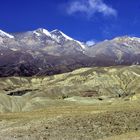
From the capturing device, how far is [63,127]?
40500mm

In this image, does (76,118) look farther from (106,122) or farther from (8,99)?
(8,99)

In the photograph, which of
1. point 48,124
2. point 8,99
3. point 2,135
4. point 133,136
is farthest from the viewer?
point 8,99

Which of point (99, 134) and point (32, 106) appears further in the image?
point (32, 106)

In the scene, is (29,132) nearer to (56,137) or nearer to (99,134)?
(56,137)

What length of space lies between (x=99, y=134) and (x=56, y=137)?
3688 mm

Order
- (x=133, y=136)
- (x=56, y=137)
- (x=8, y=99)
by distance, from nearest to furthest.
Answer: (x=133, y=136), (x=56, y=137), (x=8, y=99)

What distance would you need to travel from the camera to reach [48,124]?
4278cm

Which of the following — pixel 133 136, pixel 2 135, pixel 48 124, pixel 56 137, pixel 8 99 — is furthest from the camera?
pixel 8 99

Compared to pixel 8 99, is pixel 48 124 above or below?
below

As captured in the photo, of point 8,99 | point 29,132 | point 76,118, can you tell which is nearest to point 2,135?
point 29,132

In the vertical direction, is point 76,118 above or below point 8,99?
below

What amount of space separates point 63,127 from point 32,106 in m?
62.2

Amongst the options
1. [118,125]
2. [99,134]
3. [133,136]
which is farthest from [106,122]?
[133,136]

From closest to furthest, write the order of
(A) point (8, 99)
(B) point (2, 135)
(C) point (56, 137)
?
1. (C) point (56, 137)
2. (B) point (2, 135)
3. (A) point (8, 99)
